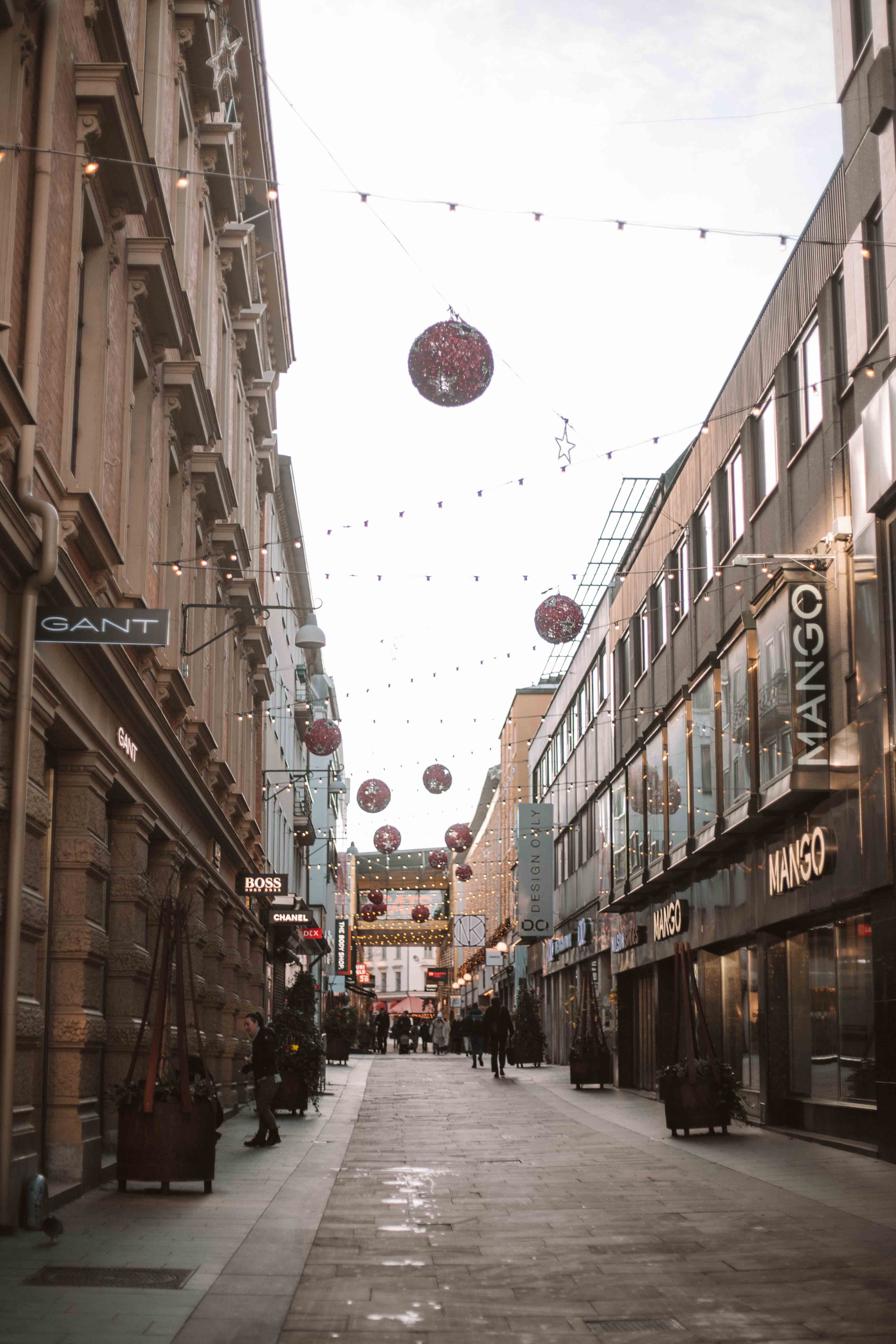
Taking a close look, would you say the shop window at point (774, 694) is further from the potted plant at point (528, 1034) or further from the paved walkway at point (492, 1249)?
the potted plant at point (528, 1034)

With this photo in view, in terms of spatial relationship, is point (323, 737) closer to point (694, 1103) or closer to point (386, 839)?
point (386, 839)

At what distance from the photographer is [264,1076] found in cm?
1723

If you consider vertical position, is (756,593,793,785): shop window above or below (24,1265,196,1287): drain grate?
above

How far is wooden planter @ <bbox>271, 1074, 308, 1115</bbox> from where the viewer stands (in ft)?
73.8

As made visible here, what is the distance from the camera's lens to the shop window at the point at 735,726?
2098 cm

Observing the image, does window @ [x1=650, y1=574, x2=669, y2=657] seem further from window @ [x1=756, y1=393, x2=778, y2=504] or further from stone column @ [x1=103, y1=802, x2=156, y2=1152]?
stone column @ [x1=103, y1=802, x2=156, y2=1152]

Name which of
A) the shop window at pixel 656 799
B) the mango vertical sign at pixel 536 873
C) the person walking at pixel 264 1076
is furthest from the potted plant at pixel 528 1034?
the person walking at pixel 264 1076

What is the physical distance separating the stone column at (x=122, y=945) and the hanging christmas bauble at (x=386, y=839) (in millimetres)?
27867

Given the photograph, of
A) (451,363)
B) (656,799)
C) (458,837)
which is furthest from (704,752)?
(458,837)

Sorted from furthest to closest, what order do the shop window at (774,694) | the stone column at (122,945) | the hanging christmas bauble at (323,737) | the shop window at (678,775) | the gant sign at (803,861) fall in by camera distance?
the hanging christmas bauble at (323,737) → the shop window at (678,775) → the shop window at (774,694) → the gant sign at (803,861) → the stone column at (122,945)

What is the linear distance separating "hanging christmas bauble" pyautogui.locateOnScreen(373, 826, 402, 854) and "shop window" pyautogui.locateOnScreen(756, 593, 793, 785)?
2448 centimetres

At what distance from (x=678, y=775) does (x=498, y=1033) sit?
11.8m

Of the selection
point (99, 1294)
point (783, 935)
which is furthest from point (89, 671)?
point (783, 935)

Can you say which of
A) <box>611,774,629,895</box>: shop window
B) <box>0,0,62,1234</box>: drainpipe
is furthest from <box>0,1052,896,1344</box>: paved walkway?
<box>611,774,629,895</box>: shop window
